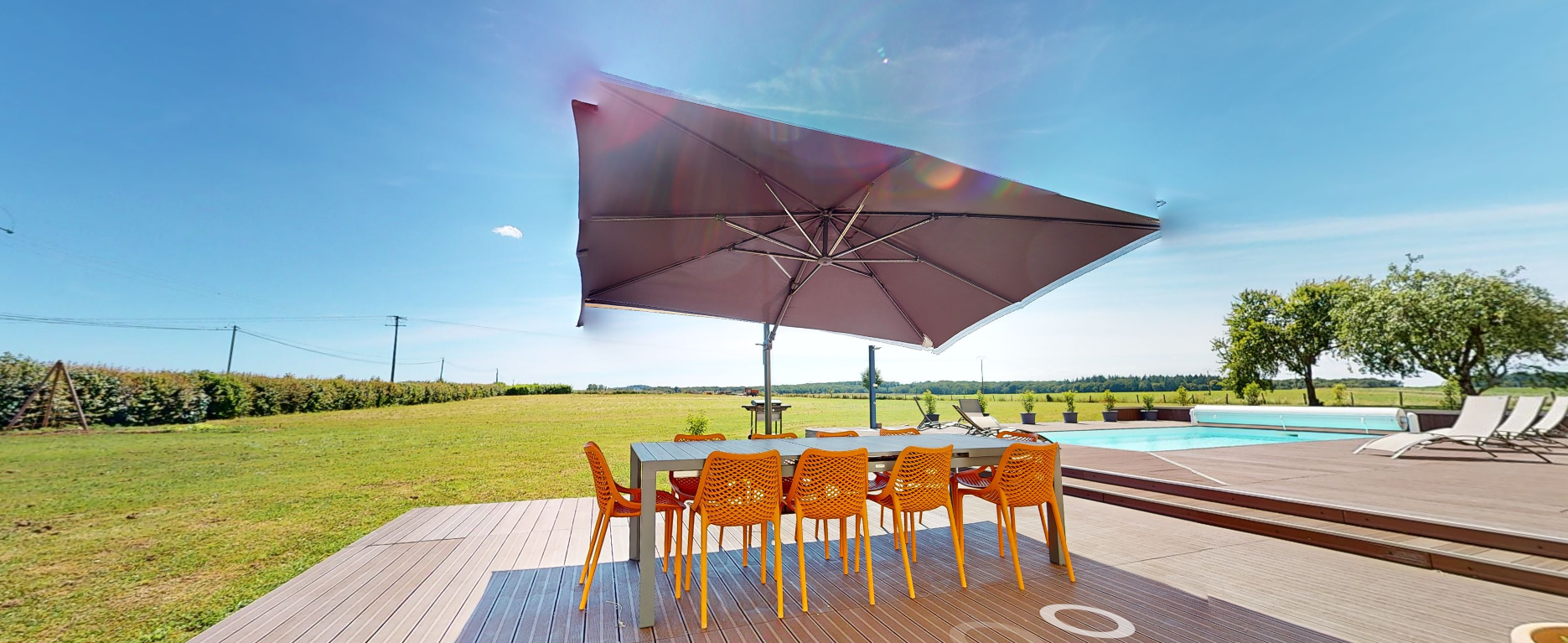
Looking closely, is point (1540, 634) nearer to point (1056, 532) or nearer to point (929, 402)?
point (1056, 532)

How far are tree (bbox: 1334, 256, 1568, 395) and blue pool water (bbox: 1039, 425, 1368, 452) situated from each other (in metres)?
8.58

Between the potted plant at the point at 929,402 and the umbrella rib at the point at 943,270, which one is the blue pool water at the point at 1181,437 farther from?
the umbrella rib at the point at 943,270

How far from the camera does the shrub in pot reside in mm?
16016

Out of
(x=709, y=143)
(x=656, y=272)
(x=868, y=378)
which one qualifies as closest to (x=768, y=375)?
(x=656, y=272)

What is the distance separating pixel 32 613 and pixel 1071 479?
842 centimetres

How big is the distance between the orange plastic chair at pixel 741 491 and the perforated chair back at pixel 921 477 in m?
0.70

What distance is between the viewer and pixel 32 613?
3.63 m

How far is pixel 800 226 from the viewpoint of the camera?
343 centimetres

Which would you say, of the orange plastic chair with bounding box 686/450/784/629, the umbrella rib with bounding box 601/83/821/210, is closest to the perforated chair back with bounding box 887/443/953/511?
the orange plastic chair with bounding box 686/450/784/629

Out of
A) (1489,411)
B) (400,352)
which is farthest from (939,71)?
(400,352)

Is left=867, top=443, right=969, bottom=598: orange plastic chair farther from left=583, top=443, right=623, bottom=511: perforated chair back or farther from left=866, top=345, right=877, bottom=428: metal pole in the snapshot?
left=866, top=345, right=877, bottom=428: metal pole

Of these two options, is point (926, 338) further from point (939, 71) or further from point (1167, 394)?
point (1167, 394)

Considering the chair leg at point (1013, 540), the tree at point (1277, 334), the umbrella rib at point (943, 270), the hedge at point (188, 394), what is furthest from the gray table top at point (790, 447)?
the tree at point (1277, 334)

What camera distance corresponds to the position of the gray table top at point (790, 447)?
2.75m
